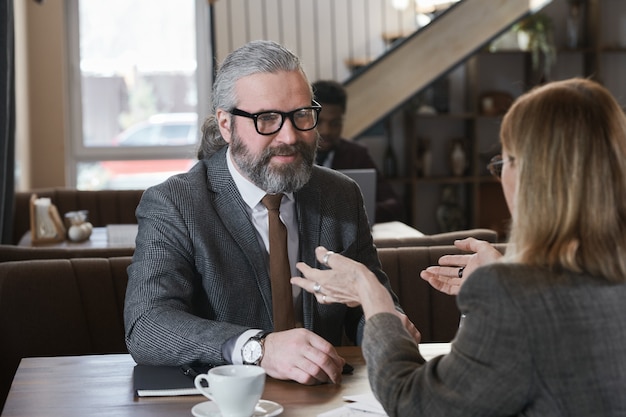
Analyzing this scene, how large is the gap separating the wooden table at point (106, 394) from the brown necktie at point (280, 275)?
0.24 meters

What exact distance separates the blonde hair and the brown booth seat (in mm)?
1388

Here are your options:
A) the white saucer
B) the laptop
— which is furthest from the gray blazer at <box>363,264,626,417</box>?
the laptop

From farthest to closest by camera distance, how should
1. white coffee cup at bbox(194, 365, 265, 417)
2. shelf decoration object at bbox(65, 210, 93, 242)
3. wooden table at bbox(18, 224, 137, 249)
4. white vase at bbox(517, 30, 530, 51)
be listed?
white vase at bbox(517, 30, 530, 51) < shelf decoration object at bbox(65, 210, 93, 242) < wooden table at bbox(18, 224, 137, 249) < white coffee cup at bbox(194, 365, 265, 417)

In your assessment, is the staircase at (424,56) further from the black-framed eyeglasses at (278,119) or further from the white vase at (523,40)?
the black-framed eyeglasses at (278,119)

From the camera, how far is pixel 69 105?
281 inches

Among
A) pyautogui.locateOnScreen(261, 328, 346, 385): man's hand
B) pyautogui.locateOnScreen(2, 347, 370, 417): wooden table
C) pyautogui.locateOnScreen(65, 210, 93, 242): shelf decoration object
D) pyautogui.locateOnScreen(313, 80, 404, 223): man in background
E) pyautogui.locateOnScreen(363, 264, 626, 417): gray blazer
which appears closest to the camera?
pyautogui.locateOnScreen(363, 264, 626, 417): gray blazer

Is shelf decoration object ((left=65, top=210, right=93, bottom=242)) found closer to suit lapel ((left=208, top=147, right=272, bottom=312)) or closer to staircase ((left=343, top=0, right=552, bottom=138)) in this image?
suit lapel ((left=208, top=147, right=272, bottom=312))

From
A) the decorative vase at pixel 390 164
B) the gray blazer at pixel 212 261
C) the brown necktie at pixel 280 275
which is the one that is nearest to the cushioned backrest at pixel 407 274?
the gray blazer at pixel 212 261

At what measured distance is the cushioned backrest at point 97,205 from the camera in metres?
5.41

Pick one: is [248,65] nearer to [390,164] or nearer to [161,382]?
[161,382]

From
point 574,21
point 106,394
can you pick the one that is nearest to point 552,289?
point 106,394

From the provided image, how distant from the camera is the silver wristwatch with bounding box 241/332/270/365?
5.79ft

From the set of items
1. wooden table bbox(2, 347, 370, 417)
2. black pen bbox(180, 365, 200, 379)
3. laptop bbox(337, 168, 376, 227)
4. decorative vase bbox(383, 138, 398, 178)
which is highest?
decorative vase bbox(383, 138, 398, 178)

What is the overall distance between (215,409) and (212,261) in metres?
0.60
